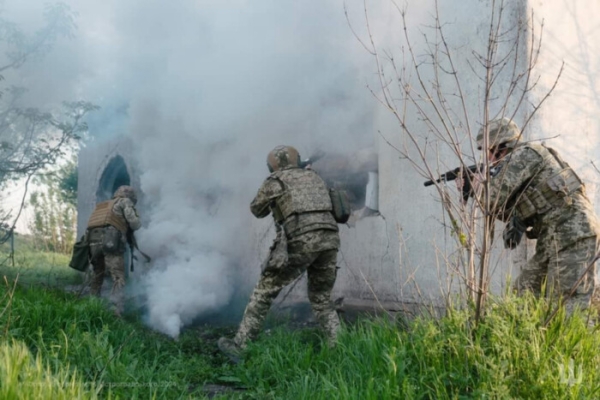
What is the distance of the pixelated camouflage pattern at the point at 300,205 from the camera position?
5.11m

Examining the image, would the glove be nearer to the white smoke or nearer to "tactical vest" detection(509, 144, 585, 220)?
"tactical vest" detection(509, 144, 585, 220)

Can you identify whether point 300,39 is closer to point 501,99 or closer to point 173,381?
point 501,99

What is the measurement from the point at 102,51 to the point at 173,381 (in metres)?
7.45

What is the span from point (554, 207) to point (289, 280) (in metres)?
2.17

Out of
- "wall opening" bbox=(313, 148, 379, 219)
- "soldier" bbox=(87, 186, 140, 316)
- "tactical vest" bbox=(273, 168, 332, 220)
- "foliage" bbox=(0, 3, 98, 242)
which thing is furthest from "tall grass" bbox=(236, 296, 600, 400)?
"foliage" bbox=(0, 3, 98, 242)

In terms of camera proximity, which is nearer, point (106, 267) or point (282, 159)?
point (282, 159)

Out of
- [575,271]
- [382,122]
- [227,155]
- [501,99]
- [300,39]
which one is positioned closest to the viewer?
[575,271]

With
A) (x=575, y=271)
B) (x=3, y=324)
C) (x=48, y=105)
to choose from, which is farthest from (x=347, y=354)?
(x=48, y=105)

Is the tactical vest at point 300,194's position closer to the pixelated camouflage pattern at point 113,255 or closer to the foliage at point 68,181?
the pixelated camouflage pattern at point 113,255

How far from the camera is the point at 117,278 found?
6.98m

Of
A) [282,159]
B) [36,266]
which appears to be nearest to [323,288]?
[282,159]

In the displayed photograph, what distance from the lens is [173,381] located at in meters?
3.96

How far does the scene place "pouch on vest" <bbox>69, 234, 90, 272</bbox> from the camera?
7230mm

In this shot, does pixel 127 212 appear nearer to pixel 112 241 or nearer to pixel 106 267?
pixel 112 241
